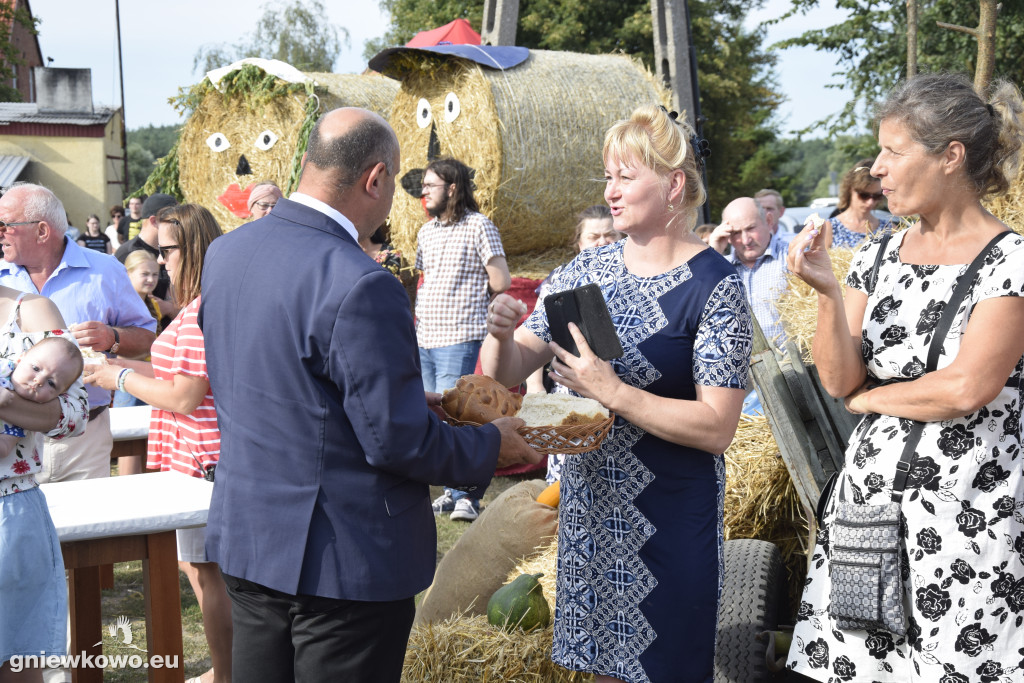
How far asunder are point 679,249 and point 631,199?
193 mm

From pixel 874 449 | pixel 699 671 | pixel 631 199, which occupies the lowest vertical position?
pixel 699 671

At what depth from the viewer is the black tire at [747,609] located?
314 centimetres

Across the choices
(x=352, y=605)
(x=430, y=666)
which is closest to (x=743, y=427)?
(x=430, y=666)

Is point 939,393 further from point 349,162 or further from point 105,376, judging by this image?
point 105,376

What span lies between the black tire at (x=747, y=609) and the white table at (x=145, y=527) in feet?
6.23

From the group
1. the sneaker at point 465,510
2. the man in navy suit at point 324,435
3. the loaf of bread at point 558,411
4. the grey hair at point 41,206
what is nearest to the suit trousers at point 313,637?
the man in navy suit at point 324,435

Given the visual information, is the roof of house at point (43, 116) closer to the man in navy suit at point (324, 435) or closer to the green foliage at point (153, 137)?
the man in navy suit at point (324, 435)

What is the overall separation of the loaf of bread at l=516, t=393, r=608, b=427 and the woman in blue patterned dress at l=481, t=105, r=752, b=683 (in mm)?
65

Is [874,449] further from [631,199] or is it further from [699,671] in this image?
[631,199]

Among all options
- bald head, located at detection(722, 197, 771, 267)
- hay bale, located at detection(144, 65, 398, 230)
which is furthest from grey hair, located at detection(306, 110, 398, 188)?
hay bale, located at detection(144, 65, 398, 230)

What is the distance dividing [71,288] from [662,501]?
350 centimetres

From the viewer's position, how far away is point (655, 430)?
2350mm

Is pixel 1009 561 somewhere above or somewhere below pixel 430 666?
above

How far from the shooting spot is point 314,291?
200 cm
